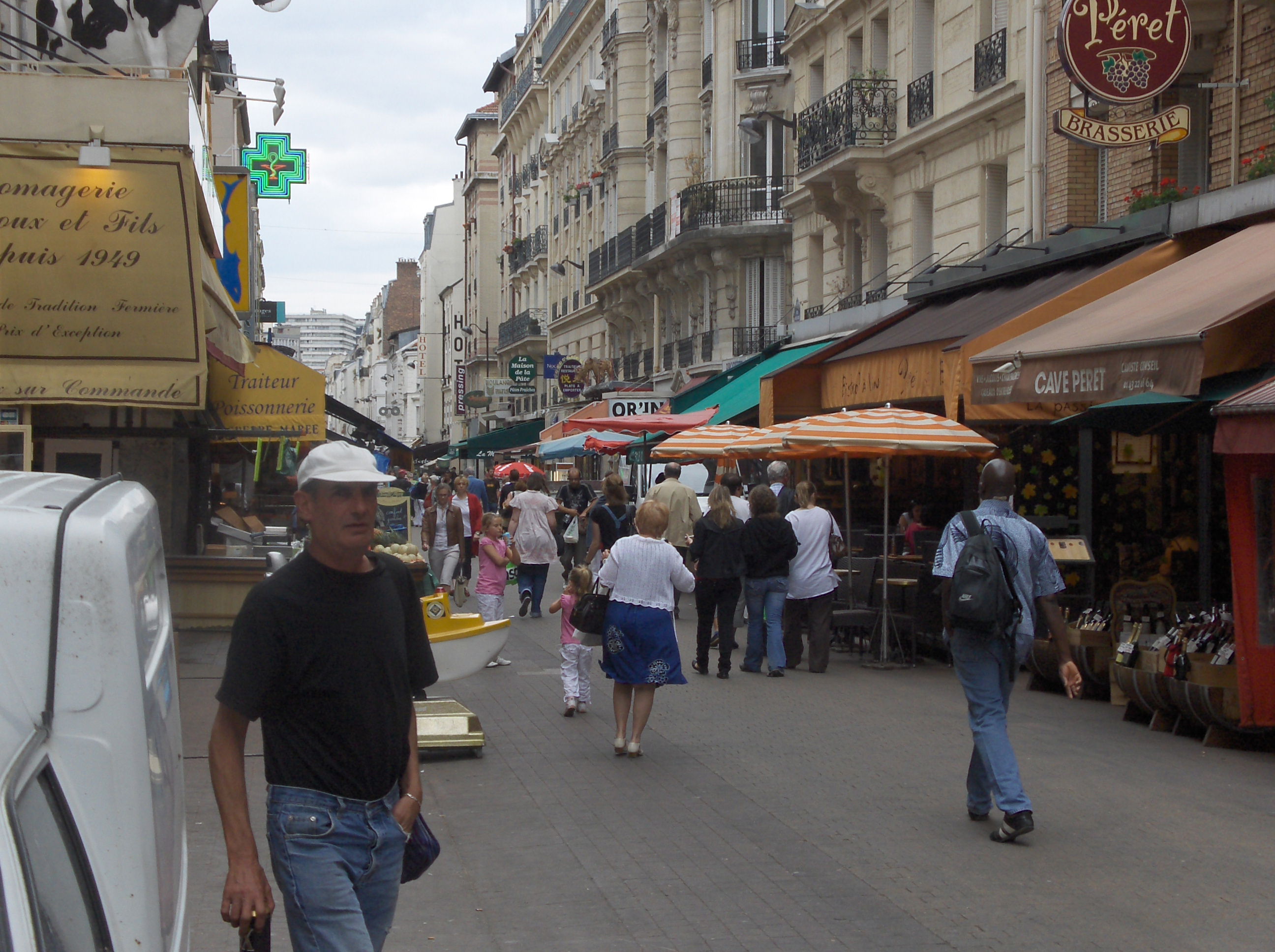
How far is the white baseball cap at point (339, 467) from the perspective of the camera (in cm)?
340

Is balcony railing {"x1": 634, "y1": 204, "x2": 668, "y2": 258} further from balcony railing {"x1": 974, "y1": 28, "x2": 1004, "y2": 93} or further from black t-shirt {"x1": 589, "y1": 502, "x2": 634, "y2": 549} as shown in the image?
black t-shirt {"x1": 589, "y1": 502, "x2": 634, "y2": 549}

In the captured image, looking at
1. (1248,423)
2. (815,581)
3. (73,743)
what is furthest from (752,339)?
(73,743)

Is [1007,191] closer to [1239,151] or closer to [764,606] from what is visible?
[1239,151]

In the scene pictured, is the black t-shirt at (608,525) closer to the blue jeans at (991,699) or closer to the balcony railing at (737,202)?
the blue jeans at (991,699)

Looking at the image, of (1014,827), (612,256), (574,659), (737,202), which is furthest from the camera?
(612,256)

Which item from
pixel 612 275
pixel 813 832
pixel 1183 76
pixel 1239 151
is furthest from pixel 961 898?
pixel 612 275

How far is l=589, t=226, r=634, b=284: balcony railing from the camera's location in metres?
42.2

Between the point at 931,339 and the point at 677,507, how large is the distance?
3.46 m

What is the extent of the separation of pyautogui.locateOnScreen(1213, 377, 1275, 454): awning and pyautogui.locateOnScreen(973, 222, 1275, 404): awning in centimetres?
110

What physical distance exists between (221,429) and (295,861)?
1352cm

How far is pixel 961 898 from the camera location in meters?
5.98

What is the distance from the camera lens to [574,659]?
10.6 metres

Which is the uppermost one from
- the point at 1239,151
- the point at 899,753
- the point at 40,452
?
the point at 1239,151

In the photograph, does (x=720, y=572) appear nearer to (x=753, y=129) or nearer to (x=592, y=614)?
(x=592, y=614)
